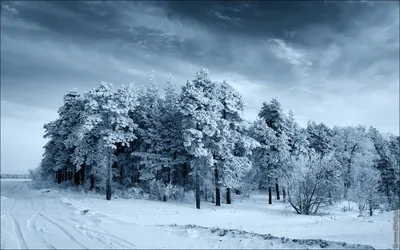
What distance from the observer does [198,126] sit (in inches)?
1019

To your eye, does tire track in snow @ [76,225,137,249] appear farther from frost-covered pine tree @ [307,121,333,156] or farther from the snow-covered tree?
frost-covered pine tree @ [307,121,333,156]

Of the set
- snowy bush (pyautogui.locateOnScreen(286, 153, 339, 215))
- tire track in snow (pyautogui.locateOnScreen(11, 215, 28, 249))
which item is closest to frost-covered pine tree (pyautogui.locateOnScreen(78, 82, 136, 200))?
tire track in snow (pyautogui.locateOnScreen(11, 215, 28, 249))

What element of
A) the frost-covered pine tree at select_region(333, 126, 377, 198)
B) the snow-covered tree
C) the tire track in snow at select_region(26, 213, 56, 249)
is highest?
the frost-covered pine tree at select_region(333, 126, 377, 198)

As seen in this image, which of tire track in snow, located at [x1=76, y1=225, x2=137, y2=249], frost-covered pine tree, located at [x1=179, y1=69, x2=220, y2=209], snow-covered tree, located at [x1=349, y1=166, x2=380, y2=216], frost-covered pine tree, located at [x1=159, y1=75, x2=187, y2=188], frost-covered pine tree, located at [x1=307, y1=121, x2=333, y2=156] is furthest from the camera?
frost-covered pine tree, located at [x1=307, y1=121, x2=333, y2=156]

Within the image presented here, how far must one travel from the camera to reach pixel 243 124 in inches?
1176

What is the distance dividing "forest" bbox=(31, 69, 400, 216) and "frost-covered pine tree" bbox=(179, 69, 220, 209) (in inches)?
3.8

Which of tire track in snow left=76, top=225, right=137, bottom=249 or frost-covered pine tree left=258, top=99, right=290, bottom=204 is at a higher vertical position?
frost-covered pine tree left=258, top=99, right=290, bottom=204

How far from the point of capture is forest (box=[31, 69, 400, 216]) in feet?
83.2

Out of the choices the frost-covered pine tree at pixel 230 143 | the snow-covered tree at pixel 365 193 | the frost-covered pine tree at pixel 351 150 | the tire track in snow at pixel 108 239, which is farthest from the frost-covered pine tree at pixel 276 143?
the tire track in snow at pixel 108 239

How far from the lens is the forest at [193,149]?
25.4 m

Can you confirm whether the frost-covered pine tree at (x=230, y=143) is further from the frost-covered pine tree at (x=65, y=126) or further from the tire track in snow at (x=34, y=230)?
the frost-covered pine tree at (x=65, y=126)

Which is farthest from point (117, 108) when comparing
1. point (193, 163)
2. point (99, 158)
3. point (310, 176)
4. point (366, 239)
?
point (366, 239)

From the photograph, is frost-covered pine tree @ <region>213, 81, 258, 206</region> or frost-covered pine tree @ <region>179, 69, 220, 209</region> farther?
frost-covered pine tree @ <region>213, 81, 258, 206</region>

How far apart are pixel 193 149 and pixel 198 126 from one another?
8.08ft
